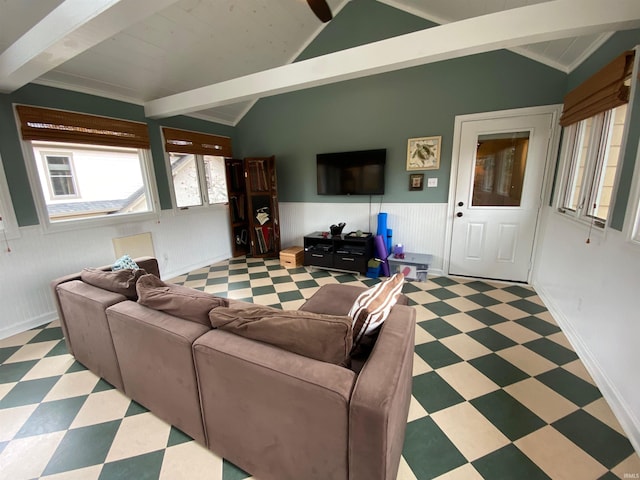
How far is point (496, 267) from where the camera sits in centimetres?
337

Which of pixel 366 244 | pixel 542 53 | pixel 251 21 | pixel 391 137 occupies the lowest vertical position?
pixel 366 244

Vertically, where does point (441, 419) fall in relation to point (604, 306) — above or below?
below

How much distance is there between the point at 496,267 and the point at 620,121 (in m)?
1.90

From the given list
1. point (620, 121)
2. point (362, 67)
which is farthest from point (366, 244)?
→ point (620, 121)

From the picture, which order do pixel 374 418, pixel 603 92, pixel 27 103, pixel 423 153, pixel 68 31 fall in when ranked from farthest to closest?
1. pixel 423 153
2. pixel 27 103
3. pixel 603 92
4. pixel 68 31
5. pixel 374 418

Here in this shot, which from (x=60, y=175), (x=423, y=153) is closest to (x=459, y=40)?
(x=423, y=153)

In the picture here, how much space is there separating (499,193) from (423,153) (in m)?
1.04

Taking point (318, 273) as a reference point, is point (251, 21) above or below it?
above

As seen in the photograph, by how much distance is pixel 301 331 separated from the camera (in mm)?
1042

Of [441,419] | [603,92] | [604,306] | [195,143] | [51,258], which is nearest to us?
[441,419]

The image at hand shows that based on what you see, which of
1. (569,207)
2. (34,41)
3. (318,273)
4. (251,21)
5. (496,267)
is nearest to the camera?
(34,41)

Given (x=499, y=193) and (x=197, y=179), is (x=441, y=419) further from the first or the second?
(x=197, y=179)

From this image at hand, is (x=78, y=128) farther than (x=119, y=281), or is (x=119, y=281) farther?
(x=78, y=128)

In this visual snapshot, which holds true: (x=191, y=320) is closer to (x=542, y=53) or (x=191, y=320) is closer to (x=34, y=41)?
(x=34, y=41)
